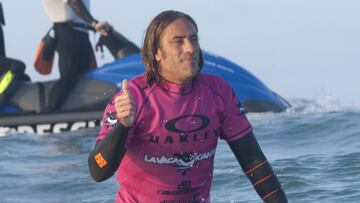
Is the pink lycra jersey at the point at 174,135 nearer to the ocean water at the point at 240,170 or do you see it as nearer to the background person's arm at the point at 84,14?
the ocean water at the point at 240,170

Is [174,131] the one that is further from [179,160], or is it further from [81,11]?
[81,11]

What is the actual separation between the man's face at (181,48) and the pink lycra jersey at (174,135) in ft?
0.38

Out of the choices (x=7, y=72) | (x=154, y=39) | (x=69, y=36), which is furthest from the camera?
Result: (x=7, y=72)

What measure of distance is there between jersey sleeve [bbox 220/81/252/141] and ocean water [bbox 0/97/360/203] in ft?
7.28

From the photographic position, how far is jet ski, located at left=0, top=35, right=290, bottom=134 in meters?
10.8

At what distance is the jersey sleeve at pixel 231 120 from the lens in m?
3.93

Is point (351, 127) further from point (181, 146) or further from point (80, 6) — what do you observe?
point (181, 146)

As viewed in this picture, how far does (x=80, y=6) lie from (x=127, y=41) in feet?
3.90

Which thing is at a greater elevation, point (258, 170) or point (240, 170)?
point (258, 170)

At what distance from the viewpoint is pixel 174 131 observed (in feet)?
12.5

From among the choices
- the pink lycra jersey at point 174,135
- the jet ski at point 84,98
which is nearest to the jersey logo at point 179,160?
the pink lycra jersey at point 174,135

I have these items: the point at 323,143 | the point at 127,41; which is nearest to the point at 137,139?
the point at 323,143

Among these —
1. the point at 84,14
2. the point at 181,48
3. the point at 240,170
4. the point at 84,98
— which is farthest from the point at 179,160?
the point at 84,98

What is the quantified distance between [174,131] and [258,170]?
0.40m
